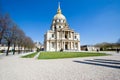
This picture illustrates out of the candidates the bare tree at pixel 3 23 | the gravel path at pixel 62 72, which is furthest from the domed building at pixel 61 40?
the gravel path at pixel 62 72

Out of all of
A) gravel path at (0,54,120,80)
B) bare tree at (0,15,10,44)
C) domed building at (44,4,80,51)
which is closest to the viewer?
gravel path at (0,54,120,80)

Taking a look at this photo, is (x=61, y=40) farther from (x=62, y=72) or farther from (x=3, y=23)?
(x=62, y=72)

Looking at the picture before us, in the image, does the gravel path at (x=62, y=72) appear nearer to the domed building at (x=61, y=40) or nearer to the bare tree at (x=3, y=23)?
the bare tree at (x=3, y=23)

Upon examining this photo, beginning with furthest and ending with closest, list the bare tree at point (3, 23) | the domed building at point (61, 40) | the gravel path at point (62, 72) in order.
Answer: the domed building at point (61, 40), the bare tree at point (3, 23), the gravel path at point (62, 72)

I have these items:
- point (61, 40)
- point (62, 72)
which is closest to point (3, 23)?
point (62, 72)

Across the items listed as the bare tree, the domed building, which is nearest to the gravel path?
the bare tree

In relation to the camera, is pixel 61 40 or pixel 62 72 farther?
pixel 61 40

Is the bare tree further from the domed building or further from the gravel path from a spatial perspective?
the domed building

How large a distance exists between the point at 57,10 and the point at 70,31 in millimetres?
29268

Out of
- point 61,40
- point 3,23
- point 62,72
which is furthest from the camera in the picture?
point 61,40

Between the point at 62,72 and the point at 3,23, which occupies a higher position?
the point at 3,23

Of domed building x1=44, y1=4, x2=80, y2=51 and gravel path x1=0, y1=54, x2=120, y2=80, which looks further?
domed building x1=44, y1=4, x2=80, y2=51

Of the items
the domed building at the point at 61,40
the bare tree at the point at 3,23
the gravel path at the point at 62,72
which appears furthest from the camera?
the domed building at the point at 61,40

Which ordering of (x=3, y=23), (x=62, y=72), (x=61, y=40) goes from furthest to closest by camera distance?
(x=61, y=40) < (x=3, y=23) < (x=62, y=72)
